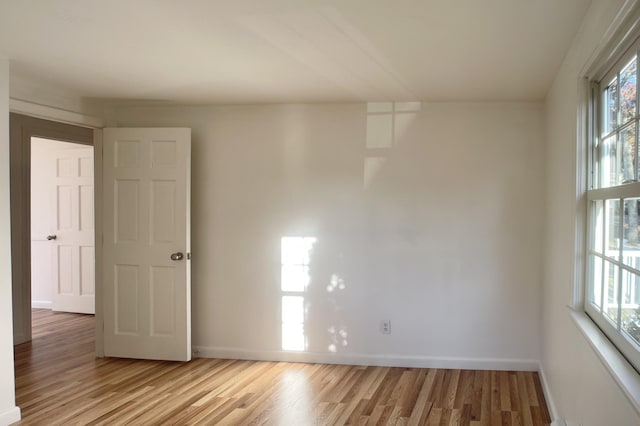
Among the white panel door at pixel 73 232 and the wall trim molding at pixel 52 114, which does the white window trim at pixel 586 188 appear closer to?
the wall trim molding at pixel 52 114

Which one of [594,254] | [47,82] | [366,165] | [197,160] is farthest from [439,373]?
[47,82]

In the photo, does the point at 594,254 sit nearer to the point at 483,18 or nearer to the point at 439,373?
the point at 483,18

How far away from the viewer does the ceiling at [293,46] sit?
2.44 m

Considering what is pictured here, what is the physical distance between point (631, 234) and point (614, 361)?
1.54 feet


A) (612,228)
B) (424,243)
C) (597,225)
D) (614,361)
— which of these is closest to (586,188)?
(597,225)

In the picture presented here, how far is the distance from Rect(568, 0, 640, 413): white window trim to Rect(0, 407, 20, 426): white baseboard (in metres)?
3.40

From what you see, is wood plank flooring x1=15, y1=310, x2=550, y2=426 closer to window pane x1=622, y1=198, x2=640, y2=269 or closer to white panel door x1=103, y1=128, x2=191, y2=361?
white panel door x1=103, y1=128, x2=191, y2=361

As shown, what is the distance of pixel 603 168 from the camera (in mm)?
2533

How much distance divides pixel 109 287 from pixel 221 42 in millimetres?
2891

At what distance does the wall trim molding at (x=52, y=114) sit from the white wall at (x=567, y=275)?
361 cm

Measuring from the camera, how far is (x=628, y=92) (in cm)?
209

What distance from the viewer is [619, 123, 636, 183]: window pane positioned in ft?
6.57

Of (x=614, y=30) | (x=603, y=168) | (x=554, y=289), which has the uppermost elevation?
(x=614, y=30)

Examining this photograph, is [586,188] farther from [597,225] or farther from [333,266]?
[333,266]
